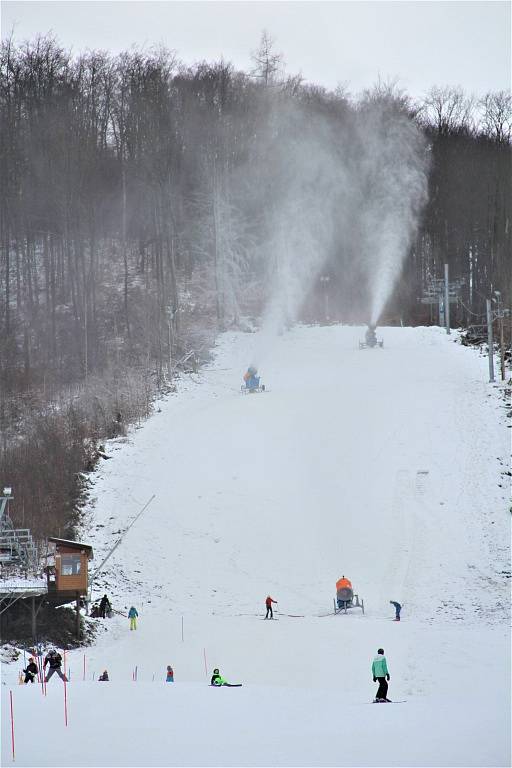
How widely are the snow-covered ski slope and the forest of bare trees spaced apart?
5839 mm

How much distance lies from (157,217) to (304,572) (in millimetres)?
29707

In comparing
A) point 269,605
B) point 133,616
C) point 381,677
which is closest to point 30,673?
point 133,616

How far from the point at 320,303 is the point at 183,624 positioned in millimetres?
36410

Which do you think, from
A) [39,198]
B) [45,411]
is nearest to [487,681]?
[45,411]

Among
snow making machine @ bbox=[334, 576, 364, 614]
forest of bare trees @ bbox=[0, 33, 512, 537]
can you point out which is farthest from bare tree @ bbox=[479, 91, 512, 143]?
snow making machine @ bbox=[334, 576, 364, 614]

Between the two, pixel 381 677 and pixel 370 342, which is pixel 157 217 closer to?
pixel 370 342

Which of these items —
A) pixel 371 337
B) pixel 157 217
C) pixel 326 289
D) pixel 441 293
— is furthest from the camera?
pixel 326 289

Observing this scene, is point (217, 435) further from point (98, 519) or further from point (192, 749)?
point (192, 749)

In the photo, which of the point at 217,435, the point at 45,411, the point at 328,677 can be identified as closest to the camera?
the point at 328,677

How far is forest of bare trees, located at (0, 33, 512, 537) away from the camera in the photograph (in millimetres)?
47031

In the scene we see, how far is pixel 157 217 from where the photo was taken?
53.2 m

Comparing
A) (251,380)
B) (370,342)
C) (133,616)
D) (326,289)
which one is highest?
(326,289)

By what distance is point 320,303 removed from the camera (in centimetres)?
5931

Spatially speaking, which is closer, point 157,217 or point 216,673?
point 216,673
